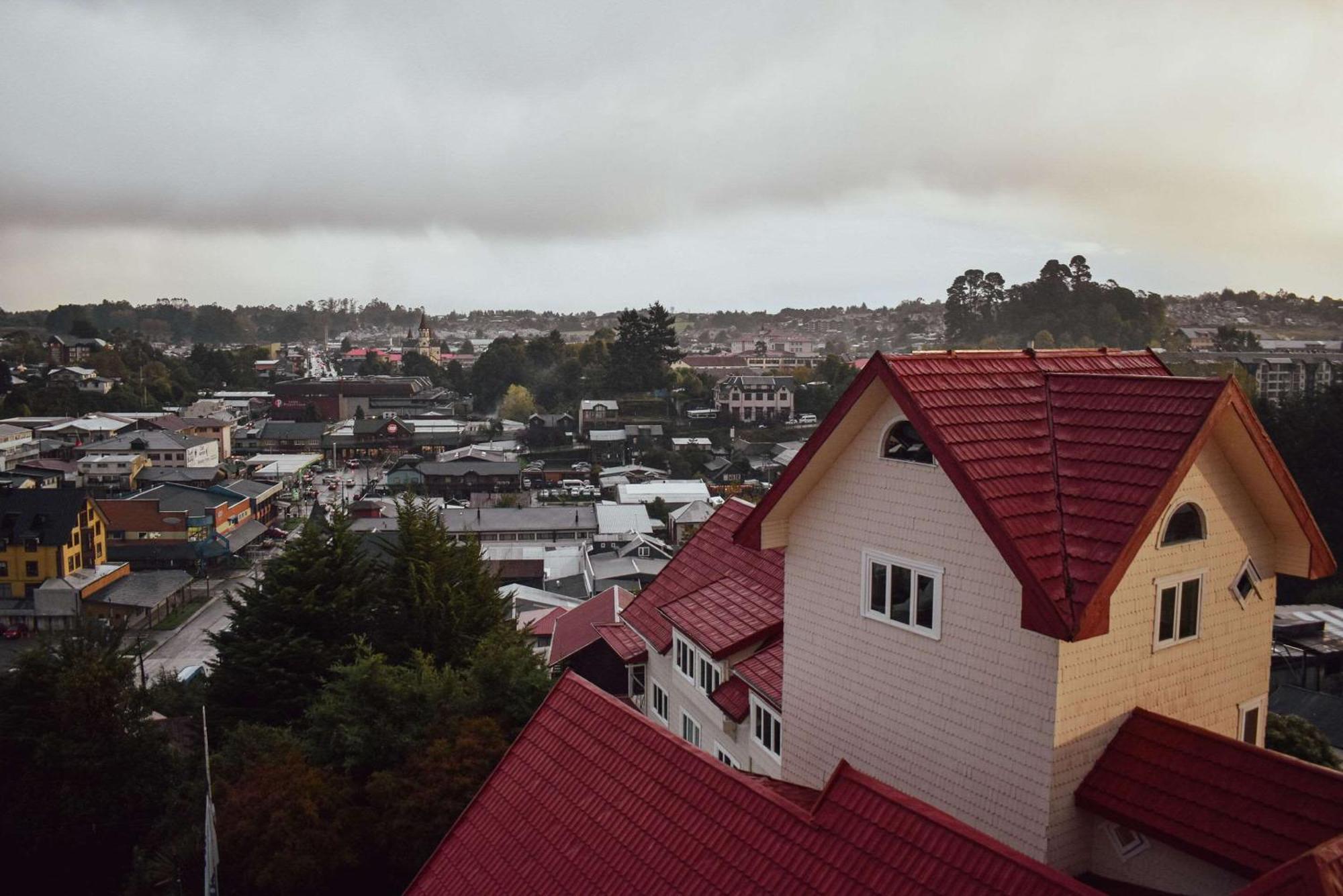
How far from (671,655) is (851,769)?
6.59 meters

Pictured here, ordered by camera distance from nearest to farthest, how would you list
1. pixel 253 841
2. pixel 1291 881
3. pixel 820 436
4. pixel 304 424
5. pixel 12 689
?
pixel 1291 881 → pixel 820 436 → pixel 253 841 → pixel 12 689 → pixel 304 424

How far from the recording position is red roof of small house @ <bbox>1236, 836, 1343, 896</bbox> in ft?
10.1

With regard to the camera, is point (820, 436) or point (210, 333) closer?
point (820, 436)

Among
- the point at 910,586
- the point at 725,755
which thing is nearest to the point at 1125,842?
the point at 910,586

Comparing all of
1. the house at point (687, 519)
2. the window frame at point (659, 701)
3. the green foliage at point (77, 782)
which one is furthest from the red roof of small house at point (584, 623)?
the house at point (687, 519)

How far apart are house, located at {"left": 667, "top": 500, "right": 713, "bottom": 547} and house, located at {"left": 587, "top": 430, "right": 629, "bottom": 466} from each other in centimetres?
2038

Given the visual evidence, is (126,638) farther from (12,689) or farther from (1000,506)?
(1000,506)

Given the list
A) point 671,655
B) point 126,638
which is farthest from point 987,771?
point 126,638

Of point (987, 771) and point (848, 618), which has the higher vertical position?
point (848, 618)

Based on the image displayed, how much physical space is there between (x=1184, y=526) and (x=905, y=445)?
154cm

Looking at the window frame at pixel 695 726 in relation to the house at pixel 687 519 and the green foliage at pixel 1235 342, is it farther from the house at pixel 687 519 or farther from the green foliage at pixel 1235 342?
the green foliage at pixel 1235 342

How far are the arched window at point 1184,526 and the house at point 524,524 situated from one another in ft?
122

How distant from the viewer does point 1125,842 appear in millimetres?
4727

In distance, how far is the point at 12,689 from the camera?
14.8 metres
